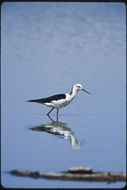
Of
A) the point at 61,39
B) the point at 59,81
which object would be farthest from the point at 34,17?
the point at 59,81

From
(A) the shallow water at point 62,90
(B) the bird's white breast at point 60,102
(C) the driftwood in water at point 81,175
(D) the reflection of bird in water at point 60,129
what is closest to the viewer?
(C) the driftwood in water at point 81,175

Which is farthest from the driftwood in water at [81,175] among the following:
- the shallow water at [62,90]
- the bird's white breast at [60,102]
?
the bird's white breast at [60,102]

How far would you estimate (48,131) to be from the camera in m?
9.16

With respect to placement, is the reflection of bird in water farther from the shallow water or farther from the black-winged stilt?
the black-winged stilt

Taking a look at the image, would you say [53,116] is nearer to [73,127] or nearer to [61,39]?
[73,127]

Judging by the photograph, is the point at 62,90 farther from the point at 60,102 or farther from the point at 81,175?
the point at 81,175

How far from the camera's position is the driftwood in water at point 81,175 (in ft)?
21.2

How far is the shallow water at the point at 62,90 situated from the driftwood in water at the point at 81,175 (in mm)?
72

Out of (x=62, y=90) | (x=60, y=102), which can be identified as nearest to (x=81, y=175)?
(x=60, y=102)

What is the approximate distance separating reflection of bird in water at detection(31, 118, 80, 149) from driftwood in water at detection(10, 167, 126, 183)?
5.52 feet

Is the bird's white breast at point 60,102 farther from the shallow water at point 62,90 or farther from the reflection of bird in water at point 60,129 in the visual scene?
the reflection of bird in water at point 60,129

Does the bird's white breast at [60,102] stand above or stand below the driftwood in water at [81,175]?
above

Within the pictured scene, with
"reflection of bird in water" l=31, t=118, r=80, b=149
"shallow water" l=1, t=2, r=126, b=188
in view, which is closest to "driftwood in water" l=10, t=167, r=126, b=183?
"shallow water" l=1, t=2, r=126, b=188

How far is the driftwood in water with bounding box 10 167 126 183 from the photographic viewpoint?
6.46 metres
